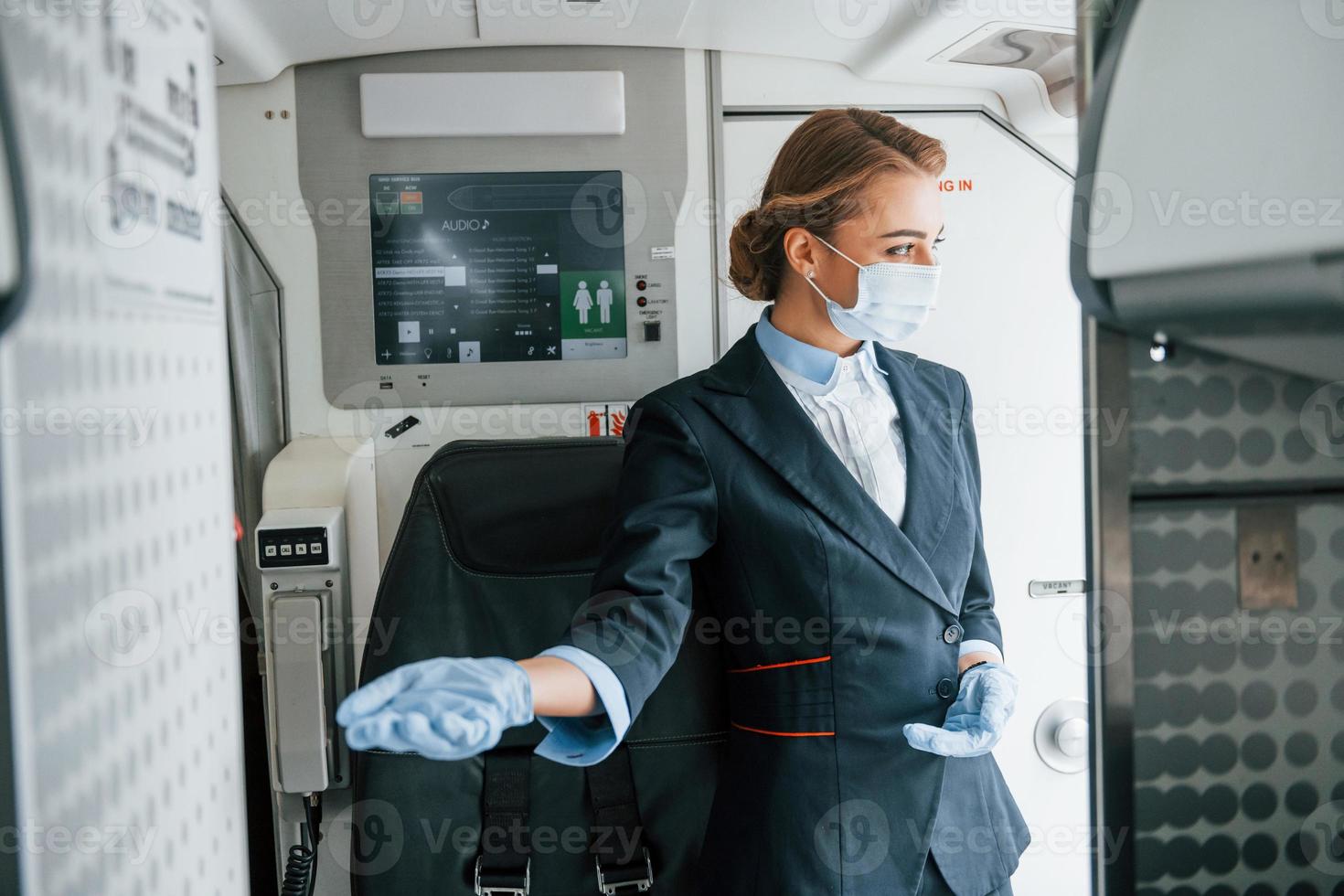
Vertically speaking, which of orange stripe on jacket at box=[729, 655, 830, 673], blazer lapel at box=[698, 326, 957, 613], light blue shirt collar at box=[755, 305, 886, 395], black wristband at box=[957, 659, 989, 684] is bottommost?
black wristband at box=[957, 659, 989, 684]

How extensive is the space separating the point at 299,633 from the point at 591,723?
1.19 m

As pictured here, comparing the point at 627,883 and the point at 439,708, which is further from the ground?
the point at 439,708

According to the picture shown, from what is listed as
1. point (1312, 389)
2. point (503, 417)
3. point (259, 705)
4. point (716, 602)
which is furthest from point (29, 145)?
point (259, 705)

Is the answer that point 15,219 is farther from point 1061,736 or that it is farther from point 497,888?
point 1061,736

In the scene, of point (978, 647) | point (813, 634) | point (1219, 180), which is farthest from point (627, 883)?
point (1219, 180)

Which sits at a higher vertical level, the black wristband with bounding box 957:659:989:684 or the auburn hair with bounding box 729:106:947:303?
the auburn hair with bounding box 729:106:947:303

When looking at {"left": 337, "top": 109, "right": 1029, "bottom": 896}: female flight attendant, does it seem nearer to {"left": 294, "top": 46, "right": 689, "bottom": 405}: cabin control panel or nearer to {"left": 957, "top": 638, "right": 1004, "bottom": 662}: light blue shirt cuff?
{"left": 957, "top": 638, "right": 1004, "bottom": 662}: light blue shirt cuff

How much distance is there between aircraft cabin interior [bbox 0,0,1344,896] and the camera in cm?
47

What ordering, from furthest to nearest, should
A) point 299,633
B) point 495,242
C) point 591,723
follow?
point 495,242 < point 299,633 < point 591,723

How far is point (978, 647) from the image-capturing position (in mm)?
1689

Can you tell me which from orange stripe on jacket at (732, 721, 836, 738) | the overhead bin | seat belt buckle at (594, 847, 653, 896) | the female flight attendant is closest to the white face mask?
the female flight attendant

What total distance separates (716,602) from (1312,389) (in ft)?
3.77

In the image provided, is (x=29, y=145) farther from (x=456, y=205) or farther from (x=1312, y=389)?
(x=456, y=205)

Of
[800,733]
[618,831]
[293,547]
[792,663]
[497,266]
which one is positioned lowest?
[618,831]
